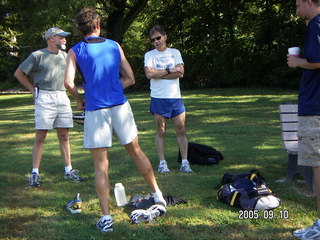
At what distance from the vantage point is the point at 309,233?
3805 millimetres

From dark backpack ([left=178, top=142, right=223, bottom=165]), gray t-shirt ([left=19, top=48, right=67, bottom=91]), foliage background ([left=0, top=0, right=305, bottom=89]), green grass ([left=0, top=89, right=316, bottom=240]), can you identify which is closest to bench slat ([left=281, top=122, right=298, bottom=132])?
green grass ([left=0, top=89, right=316, bottom=240])

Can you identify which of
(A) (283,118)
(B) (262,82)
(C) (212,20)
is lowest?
(B) (262,82)

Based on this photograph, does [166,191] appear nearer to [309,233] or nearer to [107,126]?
[107,126]

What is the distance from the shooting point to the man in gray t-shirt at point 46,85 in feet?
19.5

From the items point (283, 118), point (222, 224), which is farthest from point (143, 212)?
point (283, 118)

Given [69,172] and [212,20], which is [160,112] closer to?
[69,172]

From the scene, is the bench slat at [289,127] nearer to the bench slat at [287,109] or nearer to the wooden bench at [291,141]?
the wooden bench at [291,141]

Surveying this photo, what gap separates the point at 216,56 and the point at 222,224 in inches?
849

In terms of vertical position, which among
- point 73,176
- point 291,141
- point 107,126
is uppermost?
point 107,126

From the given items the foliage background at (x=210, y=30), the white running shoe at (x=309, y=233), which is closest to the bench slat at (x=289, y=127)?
the white running shoe at (x=309, y=233)

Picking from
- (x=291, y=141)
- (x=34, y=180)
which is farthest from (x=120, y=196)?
(x=291, y=141)

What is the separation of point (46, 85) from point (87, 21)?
6.88 ft

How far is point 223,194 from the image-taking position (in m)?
4.85

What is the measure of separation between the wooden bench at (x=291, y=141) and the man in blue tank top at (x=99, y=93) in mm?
2222
